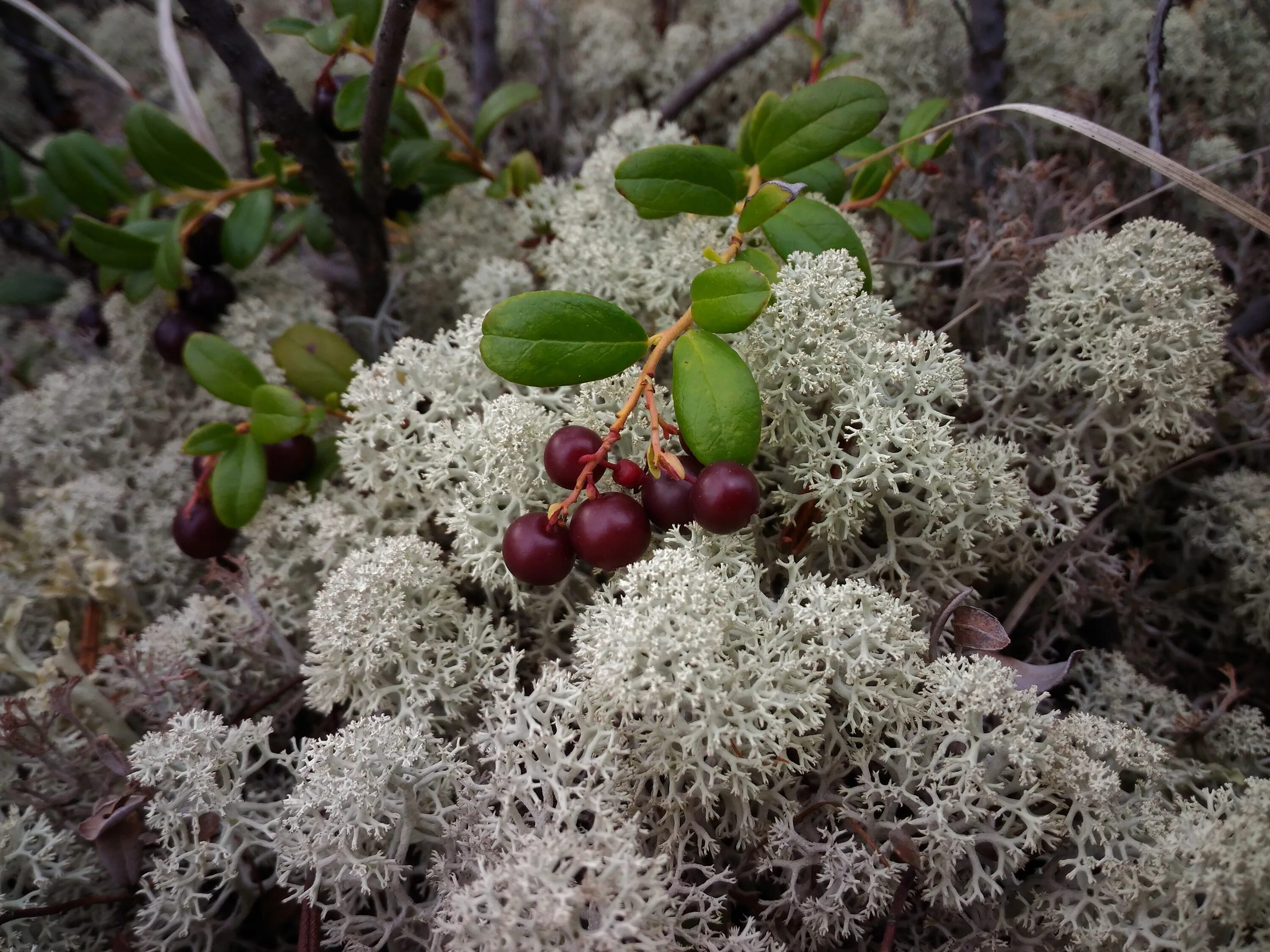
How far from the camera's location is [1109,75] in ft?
7.06

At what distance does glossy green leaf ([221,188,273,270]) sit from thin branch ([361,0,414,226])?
0.23 meters

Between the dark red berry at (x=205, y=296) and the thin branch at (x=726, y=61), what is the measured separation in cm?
118

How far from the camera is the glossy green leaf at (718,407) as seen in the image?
1.23 m

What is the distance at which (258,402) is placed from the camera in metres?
1.62

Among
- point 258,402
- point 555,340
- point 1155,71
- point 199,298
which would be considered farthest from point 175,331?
point 1155,71

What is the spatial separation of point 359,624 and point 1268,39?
2610mm

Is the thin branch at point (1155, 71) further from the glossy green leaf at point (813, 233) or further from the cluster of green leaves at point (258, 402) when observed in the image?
the cluster of green leaves at point (258, 402)

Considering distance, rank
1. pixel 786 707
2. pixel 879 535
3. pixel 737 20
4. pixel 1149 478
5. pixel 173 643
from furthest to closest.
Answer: pixel 737 20, pixel 1149 478, pixel 173 643, pixel 879 535, pixel 786 707

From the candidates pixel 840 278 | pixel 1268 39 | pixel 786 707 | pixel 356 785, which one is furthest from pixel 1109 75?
pixel 356 785

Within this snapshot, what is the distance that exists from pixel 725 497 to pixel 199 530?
3.65 ft

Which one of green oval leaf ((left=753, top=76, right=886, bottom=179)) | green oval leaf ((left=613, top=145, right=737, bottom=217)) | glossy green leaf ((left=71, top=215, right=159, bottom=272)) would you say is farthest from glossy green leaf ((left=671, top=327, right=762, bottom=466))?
glossy green leaf ((left=71, top=215, right=159, bottom=272))

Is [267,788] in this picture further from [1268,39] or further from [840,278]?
[1268,39]

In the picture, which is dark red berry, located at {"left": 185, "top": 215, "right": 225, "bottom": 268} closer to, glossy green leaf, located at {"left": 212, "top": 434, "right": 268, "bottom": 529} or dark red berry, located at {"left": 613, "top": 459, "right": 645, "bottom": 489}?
glossy green leaf, located at {"left": 212, "top": 434, "right": 268, "bottom": 529}

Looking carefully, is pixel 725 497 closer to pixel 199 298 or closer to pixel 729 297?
pixel 729 297
